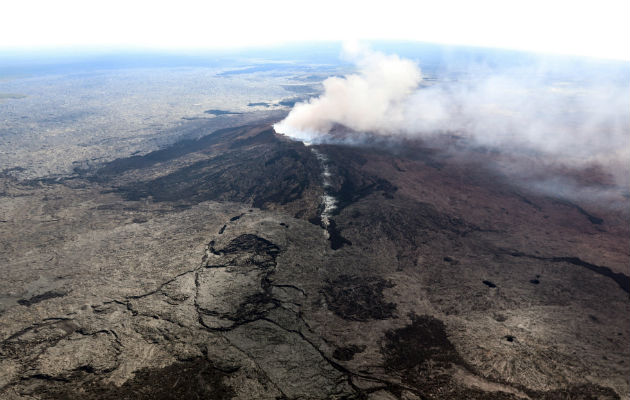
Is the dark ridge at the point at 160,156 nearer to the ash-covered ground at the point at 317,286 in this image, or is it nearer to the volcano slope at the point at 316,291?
the ash-covered ground at the point at 317,286

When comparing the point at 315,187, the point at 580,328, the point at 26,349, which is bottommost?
the point at 580,328

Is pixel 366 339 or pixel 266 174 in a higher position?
pixel 266 174

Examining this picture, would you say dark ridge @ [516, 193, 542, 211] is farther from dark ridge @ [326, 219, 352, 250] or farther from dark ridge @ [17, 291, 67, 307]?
dark ridge @ [17, 291, 67, 307]

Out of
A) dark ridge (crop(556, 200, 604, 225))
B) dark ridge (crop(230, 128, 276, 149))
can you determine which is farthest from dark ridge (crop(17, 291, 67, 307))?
dark ridge (crop(556, 200, 604, 225))

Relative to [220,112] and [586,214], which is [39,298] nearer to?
[586,214]

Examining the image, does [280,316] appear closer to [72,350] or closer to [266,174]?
[72,350]

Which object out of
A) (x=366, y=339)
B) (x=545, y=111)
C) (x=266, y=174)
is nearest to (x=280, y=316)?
(x=366, y=339)
